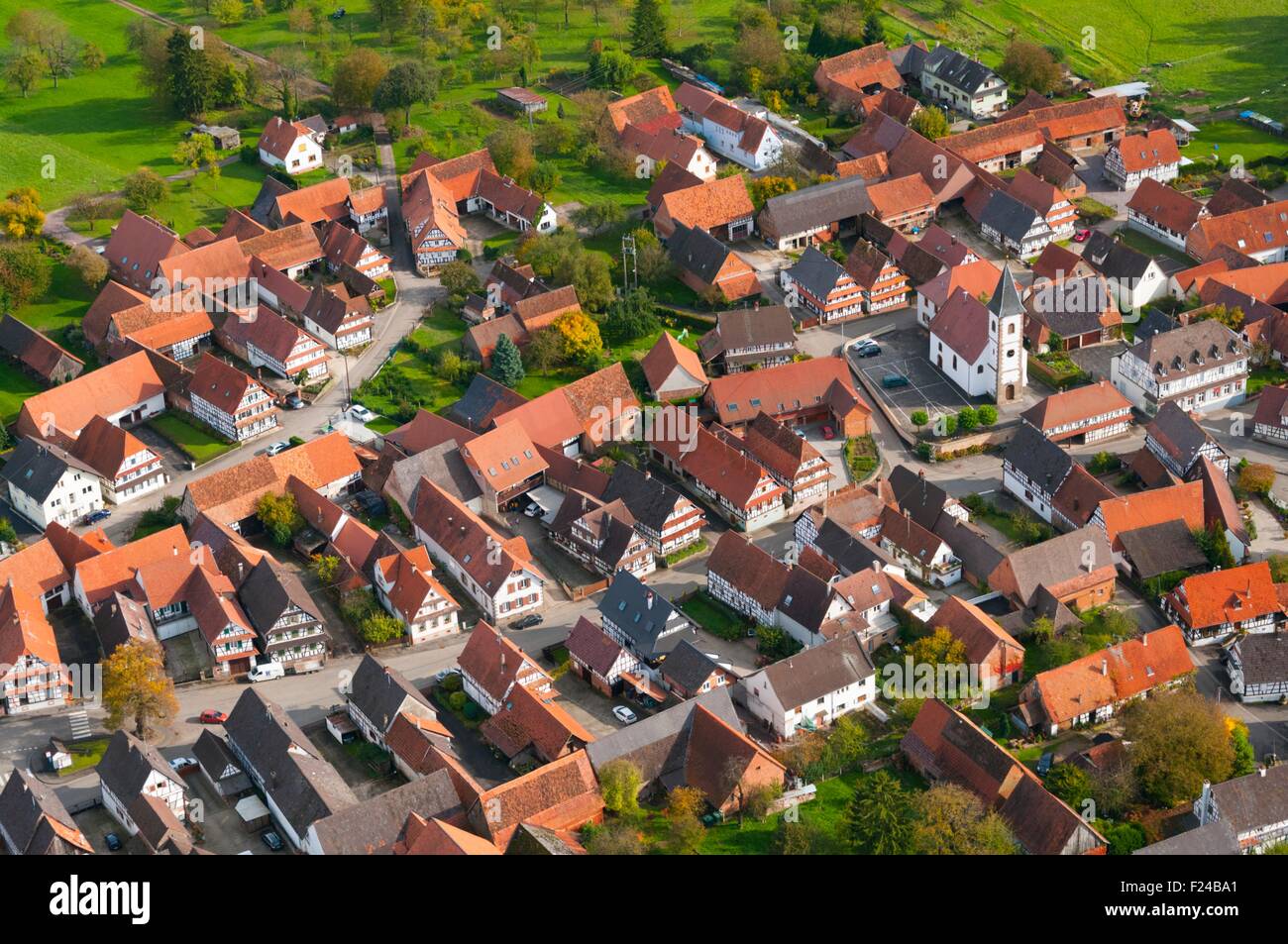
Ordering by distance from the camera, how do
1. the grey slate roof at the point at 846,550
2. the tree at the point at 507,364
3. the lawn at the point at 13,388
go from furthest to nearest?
the tree at the point at 507,364, the lawn at the point at 13,388, the grey slate roof at the point at 846,550

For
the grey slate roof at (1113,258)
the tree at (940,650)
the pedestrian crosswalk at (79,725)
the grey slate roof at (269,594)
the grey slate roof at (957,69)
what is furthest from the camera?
the grey slate roof at (957,69)

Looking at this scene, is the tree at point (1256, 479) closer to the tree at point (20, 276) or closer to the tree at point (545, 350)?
the tree at point (545, 350)

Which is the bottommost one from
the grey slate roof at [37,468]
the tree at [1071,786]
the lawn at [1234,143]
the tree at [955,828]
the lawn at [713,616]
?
the grey slate roof at [37,468]

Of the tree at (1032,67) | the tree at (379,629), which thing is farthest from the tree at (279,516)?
the tree at (1032,67)

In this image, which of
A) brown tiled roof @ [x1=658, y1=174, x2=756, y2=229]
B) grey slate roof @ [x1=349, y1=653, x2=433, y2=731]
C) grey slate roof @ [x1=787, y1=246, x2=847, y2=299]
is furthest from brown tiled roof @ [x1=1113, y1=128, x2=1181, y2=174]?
grey slate roof @ [x1=349, y1=653, x2=433, y2=731]

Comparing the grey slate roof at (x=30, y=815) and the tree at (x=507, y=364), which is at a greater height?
the tree at (x=507, y=364)

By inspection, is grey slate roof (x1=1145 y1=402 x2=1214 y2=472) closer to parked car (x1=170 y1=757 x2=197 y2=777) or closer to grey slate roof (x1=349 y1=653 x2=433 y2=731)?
grey slate roof (x1=349 y1=653 x2=433 y2=731)
